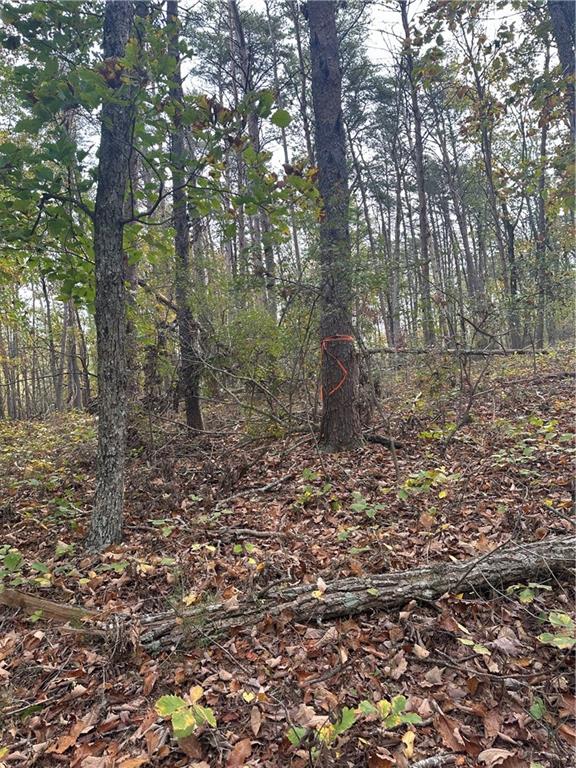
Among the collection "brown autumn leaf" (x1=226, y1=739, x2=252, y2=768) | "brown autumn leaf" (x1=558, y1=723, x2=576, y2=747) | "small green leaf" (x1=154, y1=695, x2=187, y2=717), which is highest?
"small green leaf" (x1=154, y1=695, x2=187, y2=717)

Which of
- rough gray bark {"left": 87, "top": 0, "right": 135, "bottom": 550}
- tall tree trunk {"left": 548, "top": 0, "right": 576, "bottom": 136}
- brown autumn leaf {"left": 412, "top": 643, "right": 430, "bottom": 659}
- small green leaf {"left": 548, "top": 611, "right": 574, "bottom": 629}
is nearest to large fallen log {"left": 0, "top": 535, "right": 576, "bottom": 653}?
brown autumn leaf {"left": 412, "top": 643, "right": 430, "bottom": 659}

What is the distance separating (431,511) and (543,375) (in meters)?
5.42

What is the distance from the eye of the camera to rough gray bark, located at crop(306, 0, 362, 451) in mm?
4926

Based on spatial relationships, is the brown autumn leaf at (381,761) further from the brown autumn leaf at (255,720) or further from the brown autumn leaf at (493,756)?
the brown autumn leaf at (255,720)

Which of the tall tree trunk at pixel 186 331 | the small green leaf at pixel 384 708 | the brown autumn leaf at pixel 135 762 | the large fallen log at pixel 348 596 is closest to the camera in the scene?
the brown autumn leaf at pixel 135 762

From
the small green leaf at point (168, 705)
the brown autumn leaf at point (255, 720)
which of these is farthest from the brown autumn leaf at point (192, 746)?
the brown autumn leaf at point (255, 720)

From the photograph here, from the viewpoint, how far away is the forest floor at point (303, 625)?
1883mm

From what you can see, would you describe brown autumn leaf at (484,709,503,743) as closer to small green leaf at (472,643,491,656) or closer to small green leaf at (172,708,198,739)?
small green leaf at (472,643,491,656)

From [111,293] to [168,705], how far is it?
9.38ft

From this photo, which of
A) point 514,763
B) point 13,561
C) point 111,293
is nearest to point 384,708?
point 514,763

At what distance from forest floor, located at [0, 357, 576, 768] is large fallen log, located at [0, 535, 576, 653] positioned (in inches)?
2.6

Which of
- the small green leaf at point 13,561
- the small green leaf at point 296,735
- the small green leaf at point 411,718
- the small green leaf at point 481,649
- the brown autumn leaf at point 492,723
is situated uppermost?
the small green leaf at point 13,561

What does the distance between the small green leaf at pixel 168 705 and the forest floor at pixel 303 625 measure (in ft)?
0.44

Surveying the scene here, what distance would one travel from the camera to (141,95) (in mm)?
3037
